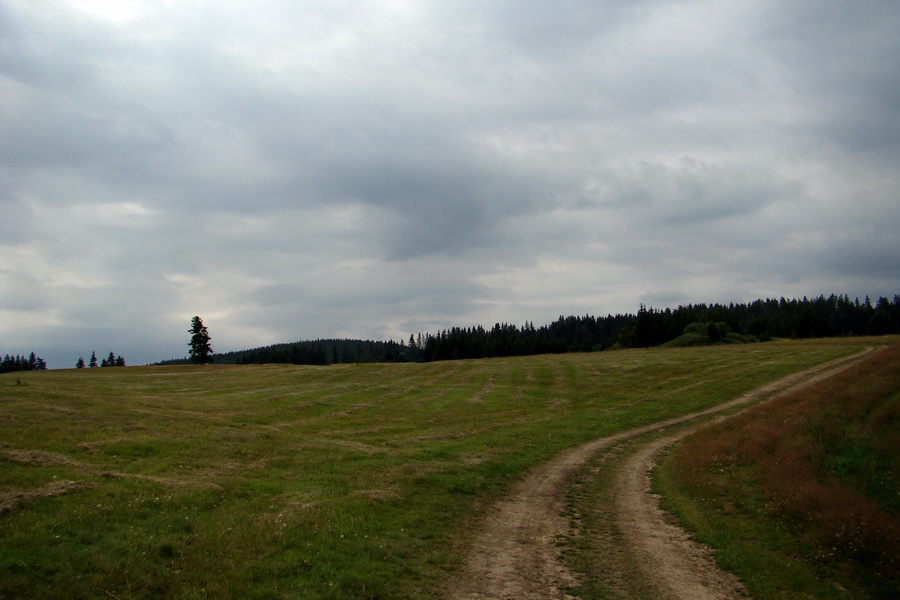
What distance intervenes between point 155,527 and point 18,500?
3.40m

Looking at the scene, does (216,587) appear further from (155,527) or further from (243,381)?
(243,381)

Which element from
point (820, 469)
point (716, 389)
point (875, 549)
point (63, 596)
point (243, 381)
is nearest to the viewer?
point (63, 596)

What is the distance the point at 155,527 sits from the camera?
11.7 m

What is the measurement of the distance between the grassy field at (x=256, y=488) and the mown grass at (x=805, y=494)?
6.67 m

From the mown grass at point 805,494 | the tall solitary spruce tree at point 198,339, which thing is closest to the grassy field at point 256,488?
the mown grass at point 805,494

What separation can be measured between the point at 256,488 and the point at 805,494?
1640 centimetres

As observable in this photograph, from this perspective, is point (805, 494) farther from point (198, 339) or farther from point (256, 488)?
point (198, 339)

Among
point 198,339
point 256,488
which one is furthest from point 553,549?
point 198,339

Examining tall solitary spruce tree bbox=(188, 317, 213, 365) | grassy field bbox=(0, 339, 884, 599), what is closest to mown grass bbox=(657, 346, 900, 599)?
grassy field bbox=(0, 339, 884, 599)

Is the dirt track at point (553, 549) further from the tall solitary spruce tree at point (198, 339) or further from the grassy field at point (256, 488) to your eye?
the tall solitary spruce tree at point (198, 339)

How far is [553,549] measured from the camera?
1275 centimetres

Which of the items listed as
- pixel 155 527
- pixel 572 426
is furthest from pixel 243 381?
pixel 155 527

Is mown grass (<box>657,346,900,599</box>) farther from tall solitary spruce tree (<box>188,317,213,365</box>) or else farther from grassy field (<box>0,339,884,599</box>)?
tall solitary spruce tree (<box>188,317,213,365</box>)

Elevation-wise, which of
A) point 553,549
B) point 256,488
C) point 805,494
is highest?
point 256,488
